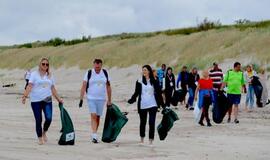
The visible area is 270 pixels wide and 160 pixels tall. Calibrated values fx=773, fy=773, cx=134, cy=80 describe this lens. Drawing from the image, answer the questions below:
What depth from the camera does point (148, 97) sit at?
14.6 meters

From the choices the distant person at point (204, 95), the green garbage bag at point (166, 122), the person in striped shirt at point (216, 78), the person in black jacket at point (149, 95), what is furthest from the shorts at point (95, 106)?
the person in striped shirt at point (216, 78)

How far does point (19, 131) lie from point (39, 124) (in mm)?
3079

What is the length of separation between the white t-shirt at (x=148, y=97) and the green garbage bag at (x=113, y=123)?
60cm

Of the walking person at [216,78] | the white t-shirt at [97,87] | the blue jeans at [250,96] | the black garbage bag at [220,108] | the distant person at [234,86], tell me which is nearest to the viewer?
the white t-shirt at [97,87]

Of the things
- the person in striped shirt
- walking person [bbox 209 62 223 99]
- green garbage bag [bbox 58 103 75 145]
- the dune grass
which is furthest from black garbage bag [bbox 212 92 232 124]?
the dune grass

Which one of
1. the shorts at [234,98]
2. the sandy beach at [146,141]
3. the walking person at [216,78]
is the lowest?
the sandy beach at [146,141]

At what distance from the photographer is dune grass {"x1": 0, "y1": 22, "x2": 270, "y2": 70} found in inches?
1618

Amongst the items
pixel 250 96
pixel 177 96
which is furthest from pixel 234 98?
pixel 177 96

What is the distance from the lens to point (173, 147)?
14109 mm

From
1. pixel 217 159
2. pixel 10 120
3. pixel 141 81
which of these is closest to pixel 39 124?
pixel 141 81

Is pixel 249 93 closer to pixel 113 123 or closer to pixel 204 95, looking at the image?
pixel 204 95

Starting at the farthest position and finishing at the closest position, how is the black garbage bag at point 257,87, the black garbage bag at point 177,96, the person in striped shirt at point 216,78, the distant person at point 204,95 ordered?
the black garbage bag at point 177,96, the black garbage bag at point 257,87, the person in striped shirt at point 216,78, the distant person at point 204,95

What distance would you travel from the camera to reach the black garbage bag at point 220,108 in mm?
19578

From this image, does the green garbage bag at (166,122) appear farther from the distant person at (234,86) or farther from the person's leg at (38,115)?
the distant person at (234,86)
